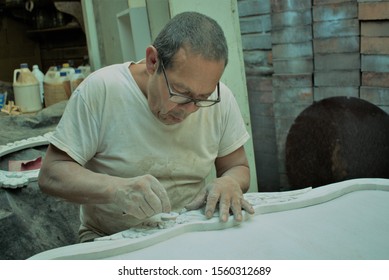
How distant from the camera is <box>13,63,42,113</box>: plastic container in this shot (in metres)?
3.91

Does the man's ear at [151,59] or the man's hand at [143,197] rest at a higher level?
the man's ear at [151,59]

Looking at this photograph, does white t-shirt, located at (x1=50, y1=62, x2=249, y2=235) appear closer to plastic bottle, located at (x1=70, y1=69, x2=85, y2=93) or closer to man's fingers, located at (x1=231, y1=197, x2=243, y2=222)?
man's fingers, located at (x1=231, y1=197, x2=243, y2=222)

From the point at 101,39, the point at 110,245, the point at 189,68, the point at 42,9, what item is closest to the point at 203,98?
the point at 189,68

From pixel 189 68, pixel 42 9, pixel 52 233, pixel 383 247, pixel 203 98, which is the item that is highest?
pixel 42 9

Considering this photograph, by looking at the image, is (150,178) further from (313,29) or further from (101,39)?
(101,39)

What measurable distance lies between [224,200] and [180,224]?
0.16 metres

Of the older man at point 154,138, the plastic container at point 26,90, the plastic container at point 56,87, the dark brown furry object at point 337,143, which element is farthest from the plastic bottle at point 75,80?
the older man at point 154,138

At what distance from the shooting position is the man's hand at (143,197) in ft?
4.58

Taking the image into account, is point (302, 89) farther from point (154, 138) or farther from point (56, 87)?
point (56, 87)

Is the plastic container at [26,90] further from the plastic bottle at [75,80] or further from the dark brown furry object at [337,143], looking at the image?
the dark brown furry object at [337,143]

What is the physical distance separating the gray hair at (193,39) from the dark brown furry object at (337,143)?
156cm

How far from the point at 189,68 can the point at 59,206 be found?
4.81 ft

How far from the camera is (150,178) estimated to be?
1.43 meters

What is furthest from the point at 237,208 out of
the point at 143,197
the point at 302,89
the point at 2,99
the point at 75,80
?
the point at 2,99
